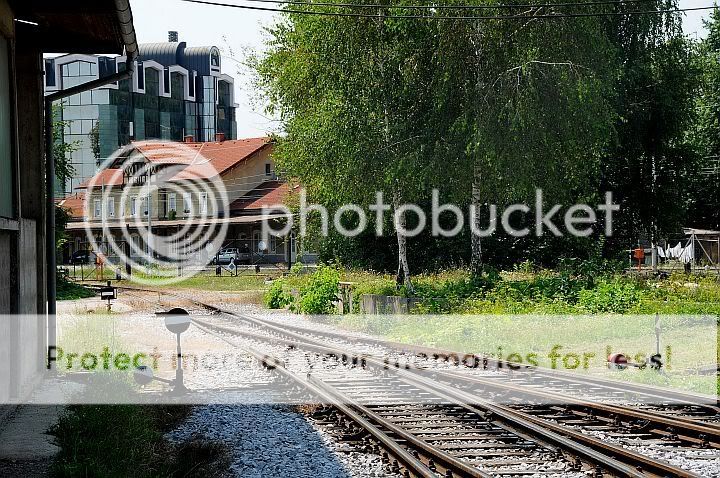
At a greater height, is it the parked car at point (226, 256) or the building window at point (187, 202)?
the building window at point (187, 202)

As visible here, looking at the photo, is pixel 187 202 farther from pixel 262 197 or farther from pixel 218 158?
pixel 262 197

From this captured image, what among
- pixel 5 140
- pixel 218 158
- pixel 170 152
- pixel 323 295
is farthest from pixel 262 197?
pixel 5 140

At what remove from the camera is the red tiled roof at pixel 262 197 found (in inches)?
2613

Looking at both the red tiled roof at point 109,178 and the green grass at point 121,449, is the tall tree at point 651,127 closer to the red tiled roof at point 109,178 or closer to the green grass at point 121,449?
the green grass at point 121,449

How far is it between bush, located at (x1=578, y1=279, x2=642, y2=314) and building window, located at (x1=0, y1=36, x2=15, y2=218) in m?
12.0

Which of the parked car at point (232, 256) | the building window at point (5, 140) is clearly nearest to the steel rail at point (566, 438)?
the building window at point (5, 140)

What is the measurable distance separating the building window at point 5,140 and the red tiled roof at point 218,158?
55785 mm

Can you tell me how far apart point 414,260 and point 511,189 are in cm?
1120

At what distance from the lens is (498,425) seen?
9.47 metres

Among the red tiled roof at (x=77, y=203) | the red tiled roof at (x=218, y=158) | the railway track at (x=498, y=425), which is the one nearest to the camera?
the railway track at (x=498, y=425)

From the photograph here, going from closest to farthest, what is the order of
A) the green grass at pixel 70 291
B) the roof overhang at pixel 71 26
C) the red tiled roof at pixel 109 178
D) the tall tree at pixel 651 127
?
the roof overhang at pixel 71 26
the tall tree at pixel 651 127
the green grass at pixel 70 291
the red tiled roof at pixel 109 178

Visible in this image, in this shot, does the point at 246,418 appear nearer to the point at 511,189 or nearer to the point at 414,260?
the point at 511,189

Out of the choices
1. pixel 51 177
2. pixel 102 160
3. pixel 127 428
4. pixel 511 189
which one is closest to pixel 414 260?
pixel 511 189

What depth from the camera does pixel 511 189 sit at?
23.5 m
